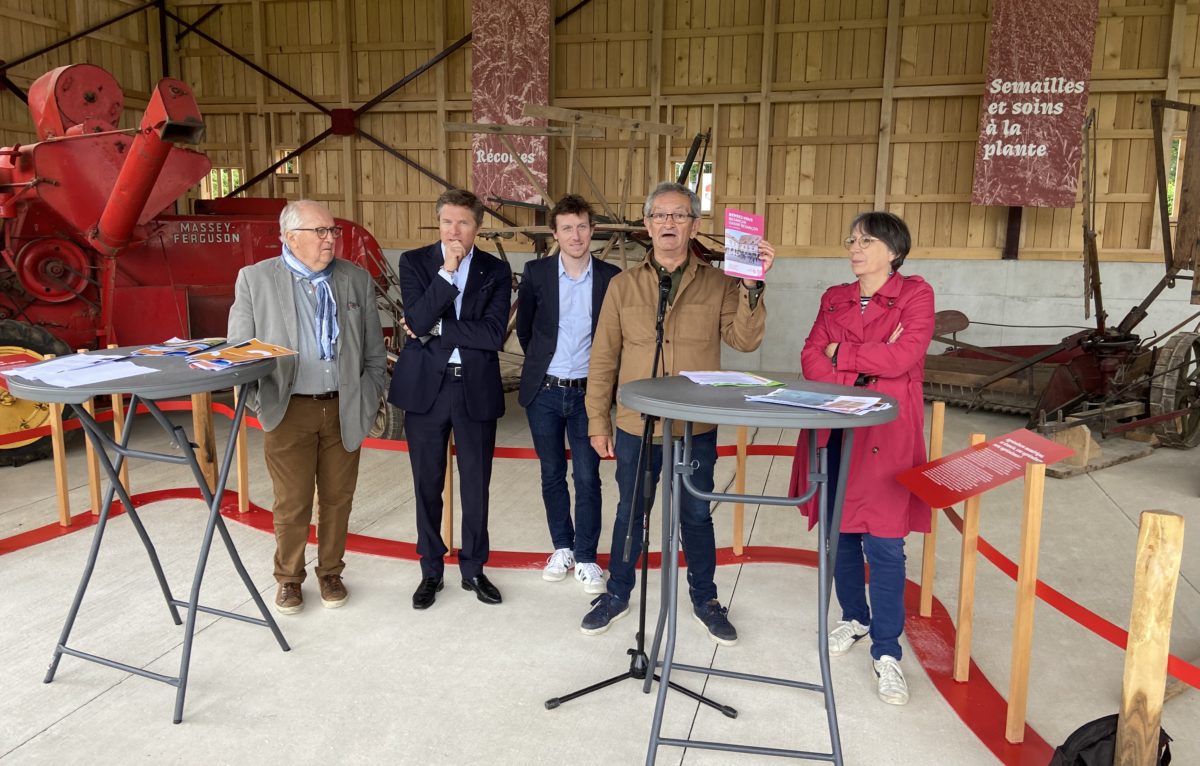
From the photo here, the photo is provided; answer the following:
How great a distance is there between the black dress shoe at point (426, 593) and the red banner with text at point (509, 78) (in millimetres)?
7243

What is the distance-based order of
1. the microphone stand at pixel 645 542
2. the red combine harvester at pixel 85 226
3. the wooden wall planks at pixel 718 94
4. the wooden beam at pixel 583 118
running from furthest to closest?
the wooden wall planks at pixel 718 94
the wooden beam at pixel 583 118
the red combine harvester at pixel 85 226
the microphone stand at pixel 645 542

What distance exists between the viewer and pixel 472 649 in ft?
9.66

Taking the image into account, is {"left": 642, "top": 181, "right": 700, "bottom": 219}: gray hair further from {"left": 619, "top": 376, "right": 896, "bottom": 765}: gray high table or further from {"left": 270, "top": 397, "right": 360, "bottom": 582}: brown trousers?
{"left": 270, "top": 397, "right": 360, "bottom": 582}: brown trousers

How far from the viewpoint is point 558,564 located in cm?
360

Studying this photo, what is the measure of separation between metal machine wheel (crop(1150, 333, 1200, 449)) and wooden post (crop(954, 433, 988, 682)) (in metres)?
4.87

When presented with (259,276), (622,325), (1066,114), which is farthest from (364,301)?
(1066,114)

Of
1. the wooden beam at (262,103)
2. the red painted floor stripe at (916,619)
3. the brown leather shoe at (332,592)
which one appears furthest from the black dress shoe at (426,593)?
the wooden beam at (262,103)

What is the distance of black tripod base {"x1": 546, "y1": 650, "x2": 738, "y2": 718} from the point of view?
100 inches

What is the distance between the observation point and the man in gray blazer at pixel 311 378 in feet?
9.57

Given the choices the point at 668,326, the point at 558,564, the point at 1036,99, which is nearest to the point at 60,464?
the point at 558,564

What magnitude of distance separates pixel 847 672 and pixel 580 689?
0.96 meters

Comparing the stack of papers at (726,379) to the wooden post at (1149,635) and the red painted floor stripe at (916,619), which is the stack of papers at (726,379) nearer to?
the wooden post at (1149,635)

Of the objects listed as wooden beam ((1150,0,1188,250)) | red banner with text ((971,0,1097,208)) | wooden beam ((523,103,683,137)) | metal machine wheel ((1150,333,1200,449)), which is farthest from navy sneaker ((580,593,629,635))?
wooden beam ((1150,0,1188,250))

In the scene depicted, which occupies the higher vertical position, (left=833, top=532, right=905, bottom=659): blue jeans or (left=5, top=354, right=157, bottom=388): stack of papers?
(left=5, top=354, right=157, bottom=388): stack of papers
